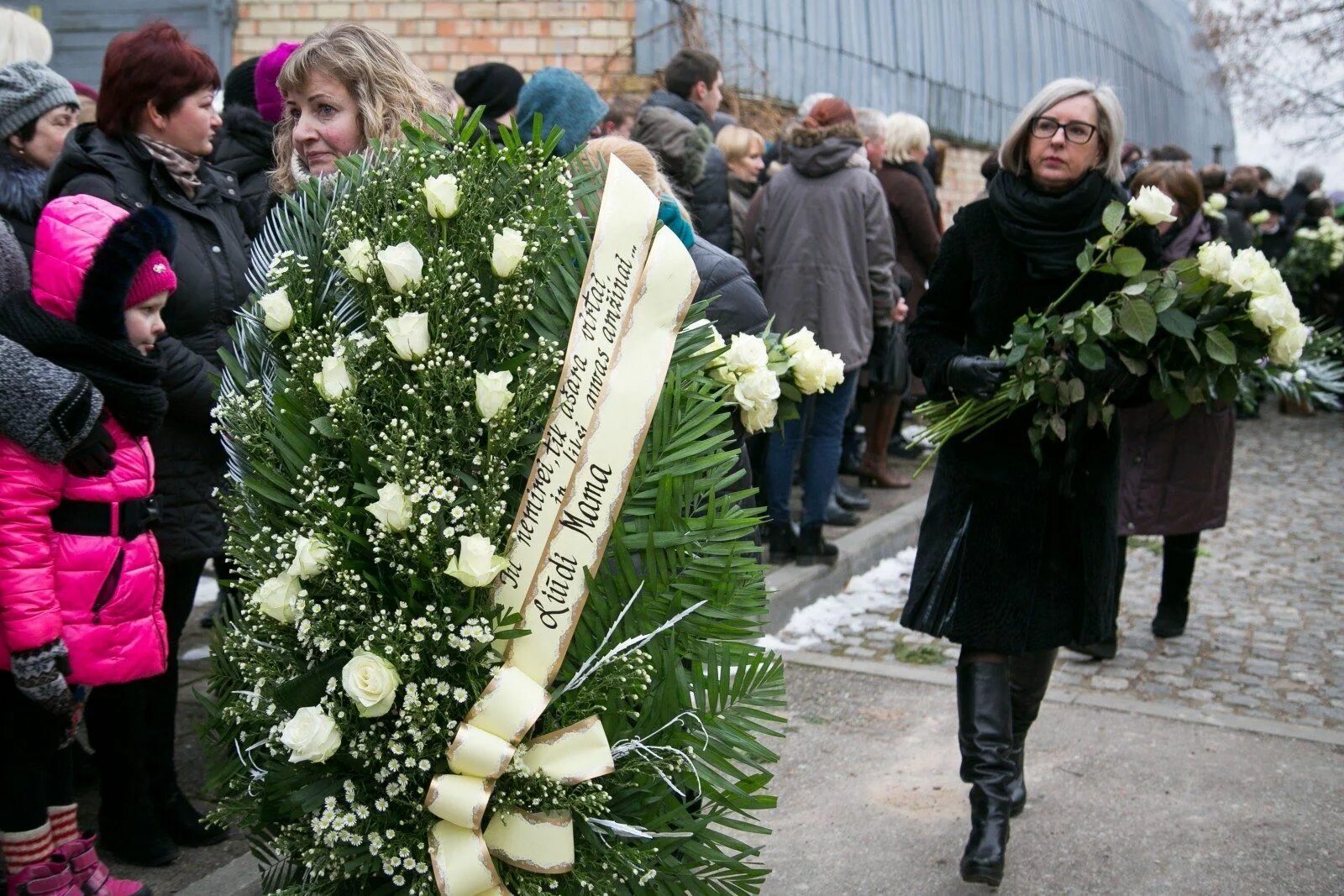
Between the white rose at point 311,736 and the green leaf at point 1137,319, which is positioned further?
the green leaf at point 1137,319

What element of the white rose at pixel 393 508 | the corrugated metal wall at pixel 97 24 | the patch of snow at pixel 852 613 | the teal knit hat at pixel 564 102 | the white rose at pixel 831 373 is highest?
the corrugated metal wall at pixel 97 24

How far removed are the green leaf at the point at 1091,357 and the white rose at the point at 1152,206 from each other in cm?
36

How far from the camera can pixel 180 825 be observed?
383 centimetres

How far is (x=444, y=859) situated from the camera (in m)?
2.32

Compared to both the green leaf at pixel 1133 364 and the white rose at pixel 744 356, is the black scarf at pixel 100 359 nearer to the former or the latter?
the white rose at pixel 744 356

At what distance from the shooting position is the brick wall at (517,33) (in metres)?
9.84

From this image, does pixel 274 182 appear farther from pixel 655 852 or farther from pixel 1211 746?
pixel 1211 746

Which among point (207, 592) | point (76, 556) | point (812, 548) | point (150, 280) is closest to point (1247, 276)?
point (150, 280)

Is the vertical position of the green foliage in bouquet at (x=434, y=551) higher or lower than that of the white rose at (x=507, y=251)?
lower

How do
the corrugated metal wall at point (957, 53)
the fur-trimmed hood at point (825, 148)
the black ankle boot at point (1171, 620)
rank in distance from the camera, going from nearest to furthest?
the black ankle boot at point (1171, 620) → the fur-trimmed hood at point (825, 148) → the corrugated metal wall at point (957, 53)

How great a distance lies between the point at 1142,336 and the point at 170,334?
2678mm

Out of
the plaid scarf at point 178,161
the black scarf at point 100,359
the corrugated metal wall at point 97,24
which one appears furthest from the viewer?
the corrugated metal wall at point 97,24

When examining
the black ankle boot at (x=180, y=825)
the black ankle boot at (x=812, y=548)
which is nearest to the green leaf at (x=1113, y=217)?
the black ankle boot at (x=180, y=825)

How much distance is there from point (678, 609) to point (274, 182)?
1679 millimetres
